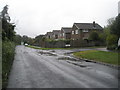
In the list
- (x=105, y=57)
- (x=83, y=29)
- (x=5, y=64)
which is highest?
(x=83, y=29)

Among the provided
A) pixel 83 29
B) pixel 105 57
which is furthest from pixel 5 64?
pixel 83 29

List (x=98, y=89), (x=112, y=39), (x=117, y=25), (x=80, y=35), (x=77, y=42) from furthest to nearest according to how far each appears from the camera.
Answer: (x=80, y=35)
(x=77, y=42)
(x=112, y=39)
(x=117, y=25)
(x=98, y=89)

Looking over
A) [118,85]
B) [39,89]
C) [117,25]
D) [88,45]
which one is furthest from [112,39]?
[39,89]

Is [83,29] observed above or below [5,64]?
above

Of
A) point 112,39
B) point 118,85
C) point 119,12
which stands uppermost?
point 119,12

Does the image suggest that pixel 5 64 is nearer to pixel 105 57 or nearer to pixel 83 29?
pixel 105 57

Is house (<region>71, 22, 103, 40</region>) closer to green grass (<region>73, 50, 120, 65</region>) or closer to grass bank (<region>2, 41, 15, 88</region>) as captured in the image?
green grass (<region>73, 50, 120, 65</region>)

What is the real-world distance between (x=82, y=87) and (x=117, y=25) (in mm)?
18031

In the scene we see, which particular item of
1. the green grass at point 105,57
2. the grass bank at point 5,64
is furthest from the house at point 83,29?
the grass bank at point 5,64

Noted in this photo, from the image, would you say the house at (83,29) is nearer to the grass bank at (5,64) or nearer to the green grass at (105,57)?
the green grass at (105,57)

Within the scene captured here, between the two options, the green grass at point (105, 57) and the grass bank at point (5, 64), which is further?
the green grass at point (105, 57)

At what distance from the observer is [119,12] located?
2400 cm

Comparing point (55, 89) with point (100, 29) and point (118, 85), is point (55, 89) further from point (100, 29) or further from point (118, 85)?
point (100, 29)

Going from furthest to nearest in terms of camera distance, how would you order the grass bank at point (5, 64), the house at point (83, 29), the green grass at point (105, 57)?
1. the house at point (83, 29)
2. the green grass at point (105, 57)
3. the grass bank at point (5, 64)
